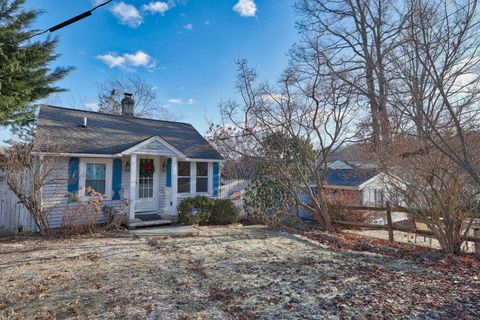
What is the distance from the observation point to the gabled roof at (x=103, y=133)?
983cm

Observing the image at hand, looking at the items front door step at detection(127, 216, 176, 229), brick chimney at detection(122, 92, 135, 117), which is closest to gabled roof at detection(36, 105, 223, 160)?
brick chimney at detection(122, 92, 135, 117)

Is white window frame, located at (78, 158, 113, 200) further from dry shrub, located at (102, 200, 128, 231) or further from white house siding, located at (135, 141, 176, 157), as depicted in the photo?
white house siding, located at (135, 141, 176, 157)

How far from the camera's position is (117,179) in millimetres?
10484

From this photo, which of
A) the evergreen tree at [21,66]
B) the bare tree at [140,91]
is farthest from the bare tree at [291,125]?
the bare tree at [140,91]

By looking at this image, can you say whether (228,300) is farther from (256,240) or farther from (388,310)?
(256,240)

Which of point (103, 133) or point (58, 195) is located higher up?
point (103, 133)

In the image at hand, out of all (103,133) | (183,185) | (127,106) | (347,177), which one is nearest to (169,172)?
(183,185)

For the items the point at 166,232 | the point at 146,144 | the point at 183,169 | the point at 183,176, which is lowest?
the point at 166,232

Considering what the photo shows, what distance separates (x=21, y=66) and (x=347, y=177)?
19.1 metres

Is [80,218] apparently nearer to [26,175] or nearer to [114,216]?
[114,216]

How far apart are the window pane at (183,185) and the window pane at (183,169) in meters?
0.22

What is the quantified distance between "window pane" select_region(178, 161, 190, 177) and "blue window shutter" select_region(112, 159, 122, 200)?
2.45m

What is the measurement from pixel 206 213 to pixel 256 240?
3.31m

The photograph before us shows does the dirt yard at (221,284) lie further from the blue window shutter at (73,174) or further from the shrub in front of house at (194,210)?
the shrub in front of house at (194,210)
